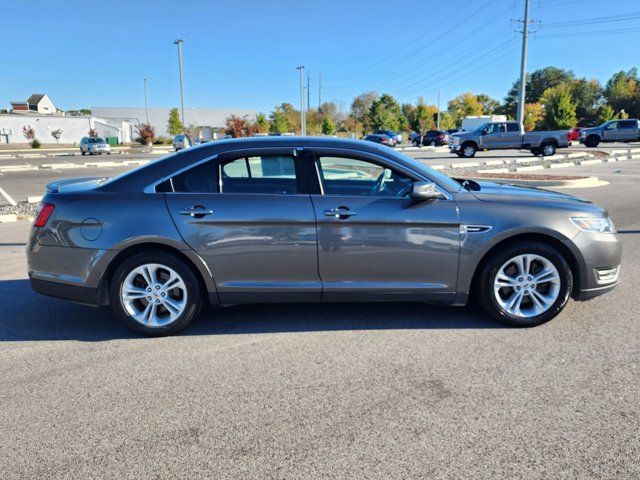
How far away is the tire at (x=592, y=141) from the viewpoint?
39812mm

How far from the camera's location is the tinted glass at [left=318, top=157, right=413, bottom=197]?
435 cm

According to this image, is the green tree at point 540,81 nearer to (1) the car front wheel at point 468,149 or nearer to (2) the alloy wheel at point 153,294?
(1) the car front wheel at point 468,149

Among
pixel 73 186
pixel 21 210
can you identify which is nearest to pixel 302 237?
pixel 73 186

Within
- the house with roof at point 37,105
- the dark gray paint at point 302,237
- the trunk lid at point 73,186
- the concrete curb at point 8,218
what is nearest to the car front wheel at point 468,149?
the concrete curb at point 8,218

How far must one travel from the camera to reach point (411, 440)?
2.81m

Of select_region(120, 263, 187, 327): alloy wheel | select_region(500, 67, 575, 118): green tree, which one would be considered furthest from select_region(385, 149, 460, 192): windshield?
select_region(500, 67, 575, 118): green tree

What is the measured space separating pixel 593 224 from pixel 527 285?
77 cm

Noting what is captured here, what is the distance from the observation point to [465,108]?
101m

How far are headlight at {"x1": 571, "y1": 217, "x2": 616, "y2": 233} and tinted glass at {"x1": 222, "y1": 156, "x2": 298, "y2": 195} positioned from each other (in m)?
2.40

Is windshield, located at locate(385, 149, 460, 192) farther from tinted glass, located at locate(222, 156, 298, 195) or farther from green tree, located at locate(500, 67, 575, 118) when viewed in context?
green tree, located at locate(500, 67, 575, 118)

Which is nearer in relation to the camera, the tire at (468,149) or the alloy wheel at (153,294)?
the alloy wheel at (153,294)

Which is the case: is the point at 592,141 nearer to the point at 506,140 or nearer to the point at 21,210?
the point at 506,140

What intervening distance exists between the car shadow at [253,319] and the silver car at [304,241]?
280 mm

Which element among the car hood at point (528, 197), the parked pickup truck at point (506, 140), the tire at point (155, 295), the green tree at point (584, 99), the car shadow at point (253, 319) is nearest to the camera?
the tire at point (155, 295)
